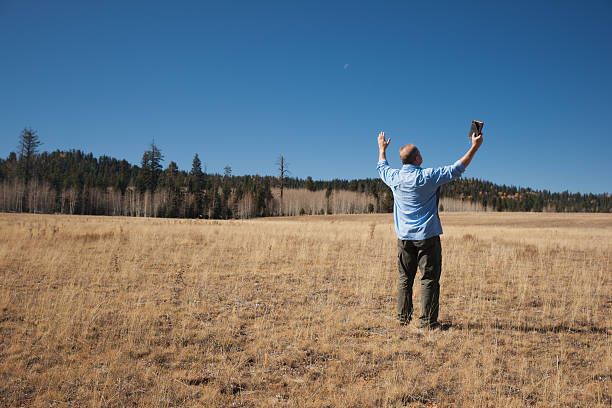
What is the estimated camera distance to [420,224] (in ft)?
14.7

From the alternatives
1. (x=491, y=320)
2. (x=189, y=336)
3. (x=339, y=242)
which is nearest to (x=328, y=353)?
(x=189, y=336)

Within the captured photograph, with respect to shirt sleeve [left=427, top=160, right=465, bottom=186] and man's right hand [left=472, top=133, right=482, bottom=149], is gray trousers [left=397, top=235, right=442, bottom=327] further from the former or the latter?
man's right hand [left=472, top=133, right=482, bottom=149]

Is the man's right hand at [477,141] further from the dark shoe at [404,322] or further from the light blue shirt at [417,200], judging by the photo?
the dark shoe at [404,322]

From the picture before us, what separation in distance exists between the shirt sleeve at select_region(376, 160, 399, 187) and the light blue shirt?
0.02m

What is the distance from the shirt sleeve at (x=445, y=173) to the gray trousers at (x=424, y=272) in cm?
77

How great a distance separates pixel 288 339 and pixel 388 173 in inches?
105

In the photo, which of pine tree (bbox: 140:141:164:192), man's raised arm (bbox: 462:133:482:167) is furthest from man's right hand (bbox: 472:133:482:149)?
pine tree (bbox: 140:141:164:192)

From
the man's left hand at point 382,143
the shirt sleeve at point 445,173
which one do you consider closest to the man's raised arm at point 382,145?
the man's left hand at point 382,143

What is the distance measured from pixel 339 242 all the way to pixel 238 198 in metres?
77.6

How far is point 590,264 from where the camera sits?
34.0 feet

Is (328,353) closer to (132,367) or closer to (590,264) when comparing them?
(132,367)

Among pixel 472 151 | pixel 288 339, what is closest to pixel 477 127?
pixel 472 151

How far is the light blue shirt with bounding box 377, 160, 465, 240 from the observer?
439 cm

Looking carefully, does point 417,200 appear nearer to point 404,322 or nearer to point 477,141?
point 477,141
